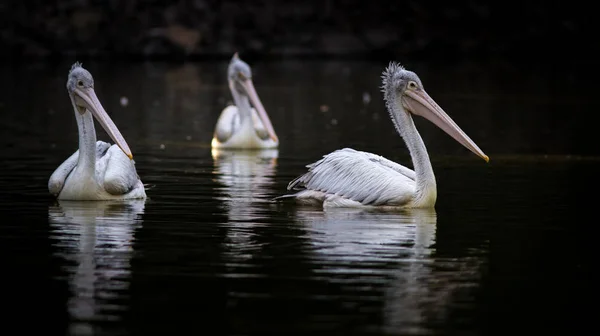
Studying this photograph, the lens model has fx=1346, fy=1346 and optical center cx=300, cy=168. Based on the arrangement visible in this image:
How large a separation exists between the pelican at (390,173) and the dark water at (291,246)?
0.57 ft

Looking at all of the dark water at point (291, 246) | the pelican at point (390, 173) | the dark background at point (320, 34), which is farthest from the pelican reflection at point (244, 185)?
the dark background at point (320, 34)

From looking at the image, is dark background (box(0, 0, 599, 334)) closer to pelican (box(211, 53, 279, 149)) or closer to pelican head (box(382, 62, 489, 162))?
pelican (box(211, 53, 279, 149))

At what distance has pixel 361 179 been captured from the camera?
27.4 feet

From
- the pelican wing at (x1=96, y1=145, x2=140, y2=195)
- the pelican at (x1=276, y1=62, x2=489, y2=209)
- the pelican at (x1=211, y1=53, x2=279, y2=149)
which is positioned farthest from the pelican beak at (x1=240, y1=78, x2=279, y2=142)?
the pelican wing at (x1=96, y1=145, x2=140, y2=195)

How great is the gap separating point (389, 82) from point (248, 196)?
1215 millimetres

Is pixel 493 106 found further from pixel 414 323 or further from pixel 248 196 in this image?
pixel 414 323

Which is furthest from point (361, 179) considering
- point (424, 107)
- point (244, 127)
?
point (244, 127)

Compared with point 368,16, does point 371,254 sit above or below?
below

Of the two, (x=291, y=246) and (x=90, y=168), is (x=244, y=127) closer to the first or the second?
(x=90, y=168)

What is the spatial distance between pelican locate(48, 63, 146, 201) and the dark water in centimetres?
12

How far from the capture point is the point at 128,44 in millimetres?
33875

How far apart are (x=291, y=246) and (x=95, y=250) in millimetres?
978

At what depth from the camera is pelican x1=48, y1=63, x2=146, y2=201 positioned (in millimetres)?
8398

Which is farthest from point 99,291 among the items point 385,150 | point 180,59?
point 180,59
